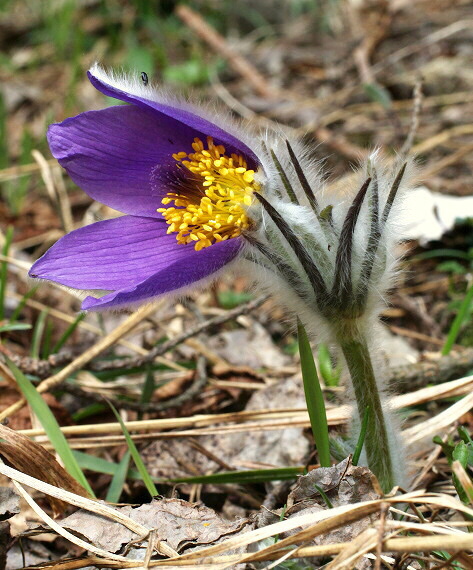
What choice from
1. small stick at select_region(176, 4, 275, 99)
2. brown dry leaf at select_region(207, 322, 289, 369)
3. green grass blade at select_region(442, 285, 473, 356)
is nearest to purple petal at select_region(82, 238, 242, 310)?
green grass blade at select_region(442, 285, 473, 356)

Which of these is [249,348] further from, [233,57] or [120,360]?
[233,57]

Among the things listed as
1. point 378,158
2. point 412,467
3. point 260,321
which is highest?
point 378,158

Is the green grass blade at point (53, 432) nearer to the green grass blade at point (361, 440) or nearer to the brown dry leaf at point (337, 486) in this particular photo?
the brown dry leaf at point (337, 486)

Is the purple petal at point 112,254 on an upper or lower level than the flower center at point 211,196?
lower

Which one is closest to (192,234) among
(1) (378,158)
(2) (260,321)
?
(1) (378,158)

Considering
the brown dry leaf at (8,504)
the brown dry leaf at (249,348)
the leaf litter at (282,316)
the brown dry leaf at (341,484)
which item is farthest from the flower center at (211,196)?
the brown dry leaf at (249,348)

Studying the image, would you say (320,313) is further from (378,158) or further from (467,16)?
(467,16)
